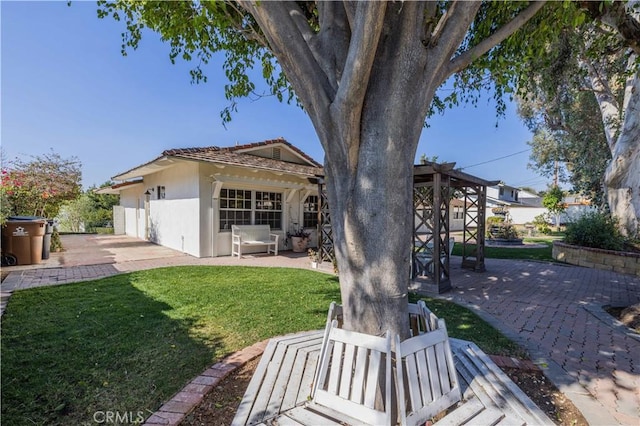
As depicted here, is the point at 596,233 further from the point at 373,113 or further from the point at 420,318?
the point at 373,113

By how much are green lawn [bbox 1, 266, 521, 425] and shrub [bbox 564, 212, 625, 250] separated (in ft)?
28.1

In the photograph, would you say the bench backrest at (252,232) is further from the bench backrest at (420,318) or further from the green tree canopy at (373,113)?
the green tree canopy at (373,113)

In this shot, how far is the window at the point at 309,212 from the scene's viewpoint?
1343cm

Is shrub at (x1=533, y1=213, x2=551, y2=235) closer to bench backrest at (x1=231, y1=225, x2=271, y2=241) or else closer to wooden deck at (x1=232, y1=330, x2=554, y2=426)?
bench backrest at (x1=231, y1=225, x2=271, y2=241)

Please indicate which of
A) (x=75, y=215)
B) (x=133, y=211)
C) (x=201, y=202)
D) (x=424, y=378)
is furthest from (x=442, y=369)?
(x=75, y=215)

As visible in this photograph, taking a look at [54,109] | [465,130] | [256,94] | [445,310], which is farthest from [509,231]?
[54,109]

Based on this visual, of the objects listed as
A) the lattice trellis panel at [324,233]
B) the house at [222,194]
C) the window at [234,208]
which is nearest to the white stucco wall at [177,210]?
the house at [222,194]

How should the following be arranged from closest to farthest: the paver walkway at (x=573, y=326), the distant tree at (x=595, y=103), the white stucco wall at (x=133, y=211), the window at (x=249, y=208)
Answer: the paver walkway at (x=573, y=326), the distant tree at (x=595, y=103), the window at (x=249, y=208), the white stucco wall at (x=133, y=211)

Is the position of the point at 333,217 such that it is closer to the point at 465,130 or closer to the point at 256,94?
the point at 256,94

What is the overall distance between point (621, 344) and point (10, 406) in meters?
6.84

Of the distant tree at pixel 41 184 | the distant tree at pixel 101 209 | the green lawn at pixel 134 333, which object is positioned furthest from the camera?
the distant tree at pixel 101 209

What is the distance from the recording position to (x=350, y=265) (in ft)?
8.17

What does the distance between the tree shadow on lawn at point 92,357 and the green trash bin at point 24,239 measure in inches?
160

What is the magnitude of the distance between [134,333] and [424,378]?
3717 mm
